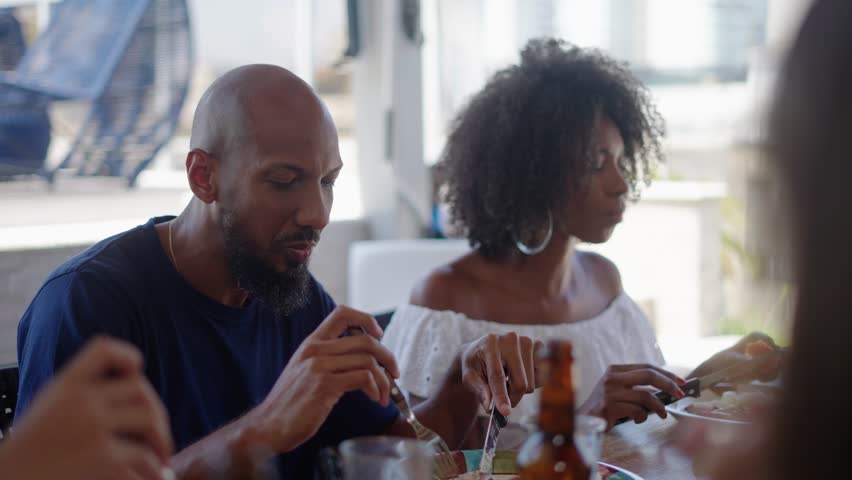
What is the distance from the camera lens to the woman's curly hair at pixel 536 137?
2.01 meters

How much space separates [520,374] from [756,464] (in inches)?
30.4

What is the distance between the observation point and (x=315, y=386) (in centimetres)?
108

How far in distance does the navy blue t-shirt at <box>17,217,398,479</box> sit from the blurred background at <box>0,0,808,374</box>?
3.48 ft

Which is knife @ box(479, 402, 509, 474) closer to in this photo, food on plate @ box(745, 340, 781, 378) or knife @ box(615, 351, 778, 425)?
knife @ box(615, 351, 778, 425)

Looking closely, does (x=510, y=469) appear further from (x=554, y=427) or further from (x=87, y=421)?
(x=87, y=421)

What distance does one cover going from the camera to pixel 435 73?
3584 millimetres

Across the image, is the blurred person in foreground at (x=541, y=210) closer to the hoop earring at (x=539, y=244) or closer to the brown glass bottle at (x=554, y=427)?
the hoop earring at (x=539, y=244)

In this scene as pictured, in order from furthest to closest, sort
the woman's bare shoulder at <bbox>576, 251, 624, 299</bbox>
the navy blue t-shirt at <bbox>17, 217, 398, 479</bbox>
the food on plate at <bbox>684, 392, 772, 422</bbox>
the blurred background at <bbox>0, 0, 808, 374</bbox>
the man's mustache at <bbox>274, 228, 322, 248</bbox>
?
1. the blurred background at <bbox>0, 0, 808, 374</bbox>
2. the woman's bare shoulder at <bbox>576, 251, 624, 299</bbox>
3. the man's mustache at <bbox>274, 228, 322, 248</bbox>
4. the food on plate at <bbox>684, 392, 772, 422</bbox>
5. the navy blue t-shirt at <bbox>17, 217, 398, 479</bbox>

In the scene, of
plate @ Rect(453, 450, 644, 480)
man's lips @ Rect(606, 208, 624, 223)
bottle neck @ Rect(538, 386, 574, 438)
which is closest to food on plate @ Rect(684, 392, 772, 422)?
plate @ Rect(453, 450, 644, 480)

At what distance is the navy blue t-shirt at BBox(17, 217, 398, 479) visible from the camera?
1.25 metres

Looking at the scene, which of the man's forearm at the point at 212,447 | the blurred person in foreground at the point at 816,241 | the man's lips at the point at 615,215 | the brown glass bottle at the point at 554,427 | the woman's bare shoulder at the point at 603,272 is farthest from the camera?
the woman's bare shoulder at the point at 603,272

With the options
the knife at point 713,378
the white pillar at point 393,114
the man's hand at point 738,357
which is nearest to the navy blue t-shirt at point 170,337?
the knife at point 713,378

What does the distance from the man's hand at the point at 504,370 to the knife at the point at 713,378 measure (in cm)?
27

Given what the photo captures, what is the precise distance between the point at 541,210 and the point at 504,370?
0.75 metres
